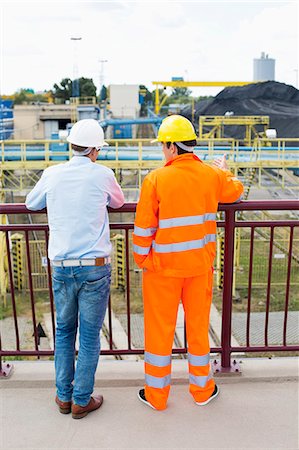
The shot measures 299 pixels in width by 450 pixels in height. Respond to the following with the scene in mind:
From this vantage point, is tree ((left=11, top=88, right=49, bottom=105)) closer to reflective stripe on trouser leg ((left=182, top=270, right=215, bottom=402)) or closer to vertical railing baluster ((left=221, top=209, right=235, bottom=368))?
vertical railing baluster ((left=221, top=209, right=235, bottom=368))

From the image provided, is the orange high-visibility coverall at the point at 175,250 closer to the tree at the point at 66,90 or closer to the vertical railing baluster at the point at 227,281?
the vertical railing baluster at the point at 227,281

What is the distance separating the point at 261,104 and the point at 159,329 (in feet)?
103

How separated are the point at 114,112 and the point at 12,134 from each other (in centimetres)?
1416

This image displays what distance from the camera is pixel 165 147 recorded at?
2.73m

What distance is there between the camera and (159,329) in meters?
2.82

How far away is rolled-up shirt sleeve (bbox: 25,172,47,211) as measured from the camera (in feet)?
8.75

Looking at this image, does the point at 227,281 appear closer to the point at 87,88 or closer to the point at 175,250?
the point at 175,250

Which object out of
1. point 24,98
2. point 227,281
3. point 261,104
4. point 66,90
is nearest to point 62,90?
point 66,90

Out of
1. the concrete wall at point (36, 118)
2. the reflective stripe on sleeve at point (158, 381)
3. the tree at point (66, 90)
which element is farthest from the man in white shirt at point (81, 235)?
the tree at point (66, 90)

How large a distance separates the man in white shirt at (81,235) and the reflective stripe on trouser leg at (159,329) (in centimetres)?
26

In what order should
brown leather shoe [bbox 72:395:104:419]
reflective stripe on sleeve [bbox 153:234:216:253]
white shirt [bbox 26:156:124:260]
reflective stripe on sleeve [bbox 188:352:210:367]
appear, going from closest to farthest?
white shirt [bbox 26:156:124:260], reflective stripe on sleeve [bbox 153:234:216:253], brown leather shoe [bbox 72:395:104:419], reflective stripe on sleeve [bbox 188:352:210:367]

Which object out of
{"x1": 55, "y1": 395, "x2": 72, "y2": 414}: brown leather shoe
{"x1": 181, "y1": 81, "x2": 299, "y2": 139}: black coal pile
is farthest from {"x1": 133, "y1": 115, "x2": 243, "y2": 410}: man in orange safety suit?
{"x1": 181, "y1": 81, "x2": 299, "y2": 139}: black coal pile

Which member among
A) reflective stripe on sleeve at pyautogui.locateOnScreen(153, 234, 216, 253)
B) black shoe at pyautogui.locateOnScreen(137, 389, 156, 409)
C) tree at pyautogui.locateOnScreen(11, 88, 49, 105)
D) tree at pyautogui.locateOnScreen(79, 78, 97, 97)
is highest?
tree at pyautogui.locateOnScreen(79, 78, 97, 97)

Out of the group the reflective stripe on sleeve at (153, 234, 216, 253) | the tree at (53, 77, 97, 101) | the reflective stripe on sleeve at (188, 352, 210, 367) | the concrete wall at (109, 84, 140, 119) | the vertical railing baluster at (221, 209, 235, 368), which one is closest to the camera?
the reflective stripe on sleeve at (153, 234, 216, 253)
